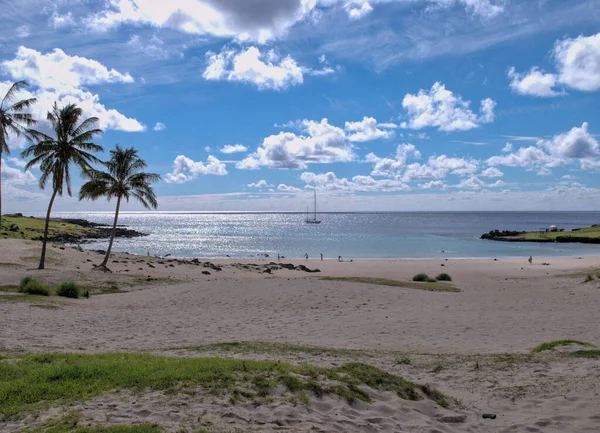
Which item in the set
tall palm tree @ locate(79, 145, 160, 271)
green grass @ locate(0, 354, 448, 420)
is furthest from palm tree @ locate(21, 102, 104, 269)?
green grass @ locate(0, 354, 448, 420)

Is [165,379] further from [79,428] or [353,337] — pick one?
[353,337]

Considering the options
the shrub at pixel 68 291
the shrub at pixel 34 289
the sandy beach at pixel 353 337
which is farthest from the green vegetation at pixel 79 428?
the shrub at pixel 34 289

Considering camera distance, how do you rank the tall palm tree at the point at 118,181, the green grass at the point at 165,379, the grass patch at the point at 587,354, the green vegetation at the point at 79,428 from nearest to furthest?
the green vegetation at the point at 79,428 → the green grass at the point at 165,379 → the grass patch at the point at 587,354 → the tall palm tree at the point at 118,181

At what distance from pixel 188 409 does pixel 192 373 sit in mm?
Result: 1111

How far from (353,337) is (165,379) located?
700 cm

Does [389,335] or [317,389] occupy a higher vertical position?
[317,389]

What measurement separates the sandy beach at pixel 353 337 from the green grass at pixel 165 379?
33cm

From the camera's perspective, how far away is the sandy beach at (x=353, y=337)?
531 centimetres

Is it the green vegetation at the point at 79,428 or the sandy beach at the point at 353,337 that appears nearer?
the green vegetation at the point at 79,428

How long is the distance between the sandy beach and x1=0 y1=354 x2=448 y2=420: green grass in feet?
1.07

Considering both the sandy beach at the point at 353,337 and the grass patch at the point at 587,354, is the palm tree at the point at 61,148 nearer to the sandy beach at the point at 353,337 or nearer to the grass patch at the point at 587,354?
the sandy beach at the point at 353,337

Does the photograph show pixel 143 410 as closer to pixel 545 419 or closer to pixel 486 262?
pixel 545 419

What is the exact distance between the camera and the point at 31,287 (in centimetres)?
1670

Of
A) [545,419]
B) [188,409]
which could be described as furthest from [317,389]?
[545,419]
